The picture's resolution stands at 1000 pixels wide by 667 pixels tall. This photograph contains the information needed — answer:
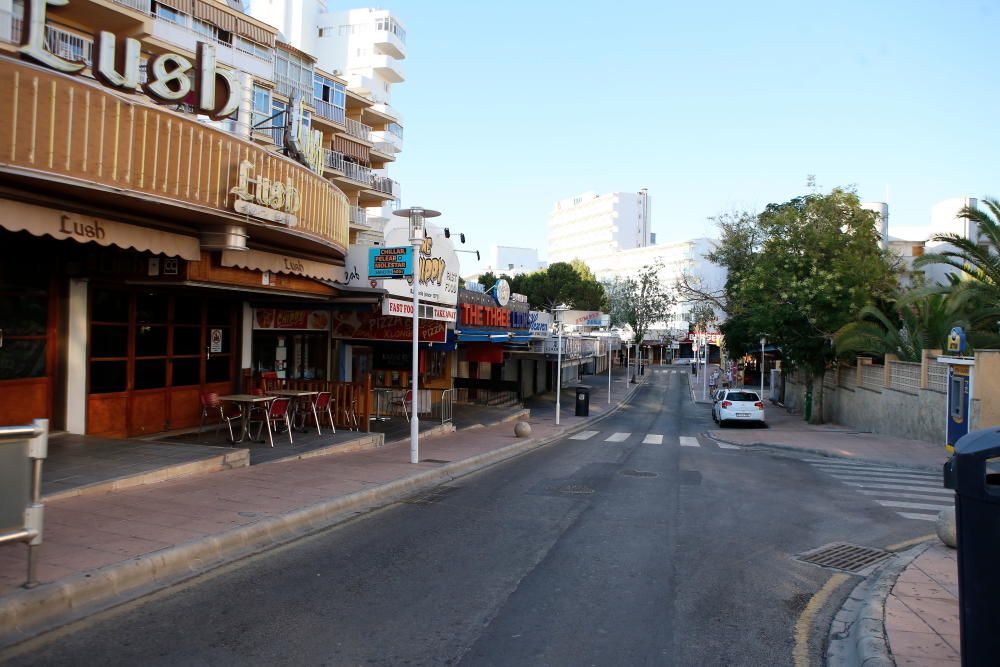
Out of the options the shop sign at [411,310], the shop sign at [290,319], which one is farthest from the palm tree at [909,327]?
the shop sign at [290,319]

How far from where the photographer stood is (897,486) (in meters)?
13.5

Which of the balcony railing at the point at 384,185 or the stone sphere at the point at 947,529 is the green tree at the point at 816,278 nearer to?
the stone sphere at the point at 947,529

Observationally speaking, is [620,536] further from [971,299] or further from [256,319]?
[971,299]

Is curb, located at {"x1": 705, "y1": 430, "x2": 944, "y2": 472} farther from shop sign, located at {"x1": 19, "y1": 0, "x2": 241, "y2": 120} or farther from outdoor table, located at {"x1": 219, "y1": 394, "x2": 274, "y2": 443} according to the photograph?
shop sign, located at {"x1": 19, "y1": 0, "x2": 241, "y2": 120}

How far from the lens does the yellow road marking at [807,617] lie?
5.25 metres

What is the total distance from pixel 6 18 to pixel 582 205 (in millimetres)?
145177

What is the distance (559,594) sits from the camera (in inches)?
253

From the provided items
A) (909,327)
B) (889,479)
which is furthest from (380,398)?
(909,327)

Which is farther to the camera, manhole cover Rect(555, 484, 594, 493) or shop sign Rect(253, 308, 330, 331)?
shop sign Rect(253, 308, 330, 331)

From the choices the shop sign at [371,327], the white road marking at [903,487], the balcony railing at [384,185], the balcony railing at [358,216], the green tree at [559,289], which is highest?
the balcony railing at [384,185]

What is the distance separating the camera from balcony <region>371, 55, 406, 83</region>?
2201 inches

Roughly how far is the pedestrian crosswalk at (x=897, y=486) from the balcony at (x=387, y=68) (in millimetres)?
48782

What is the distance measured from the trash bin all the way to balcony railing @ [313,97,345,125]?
36.7m

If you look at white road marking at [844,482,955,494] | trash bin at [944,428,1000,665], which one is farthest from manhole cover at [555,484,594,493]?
trash bin at [944,428,1000,665]
